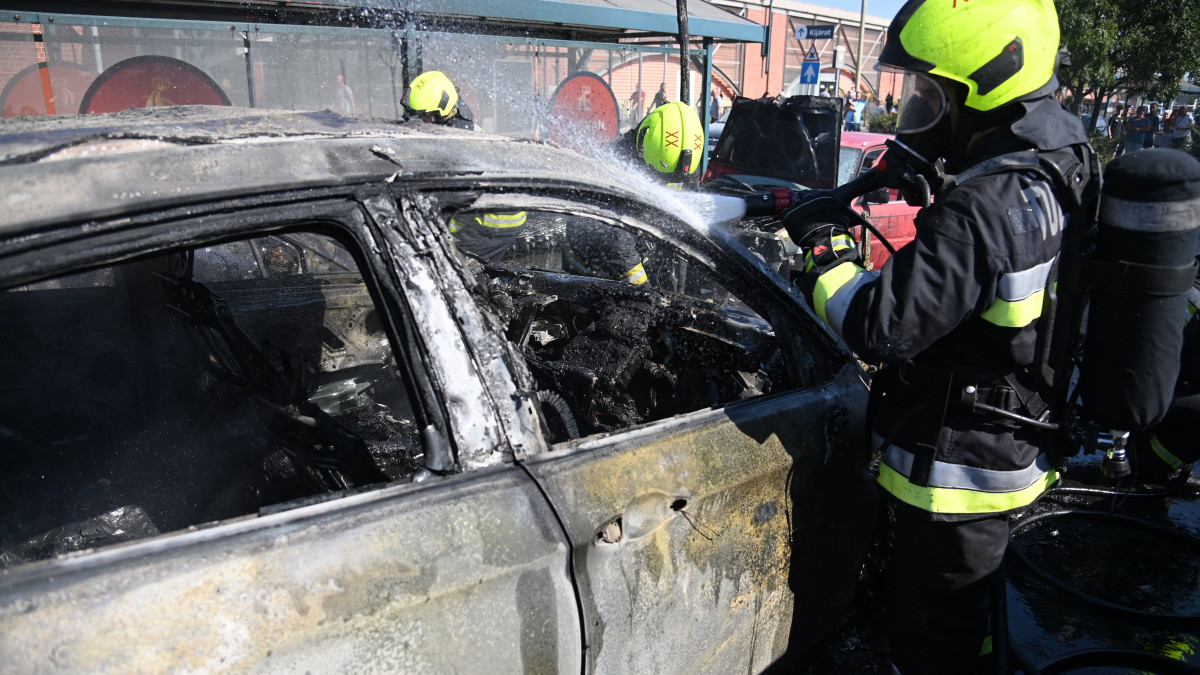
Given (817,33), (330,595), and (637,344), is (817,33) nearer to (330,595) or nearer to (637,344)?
(637,344)

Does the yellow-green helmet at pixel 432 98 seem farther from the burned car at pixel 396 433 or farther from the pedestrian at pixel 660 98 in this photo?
the pedestrian at pixel 660 98

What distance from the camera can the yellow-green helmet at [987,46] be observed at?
1851mm

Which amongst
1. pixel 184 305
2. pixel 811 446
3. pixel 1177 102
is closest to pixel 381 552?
pixel 811 446

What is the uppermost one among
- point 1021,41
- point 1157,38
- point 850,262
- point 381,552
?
point 1157,38

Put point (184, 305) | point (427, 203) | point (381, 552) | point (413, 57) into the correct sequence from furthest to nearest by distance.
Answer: point (413, 57), point (184, 305), point (427, 203), point (381, 552)

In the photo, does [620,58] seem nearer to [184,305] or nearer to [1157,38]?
[184,305]

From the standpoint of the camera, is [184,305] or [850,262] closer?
[850,262]

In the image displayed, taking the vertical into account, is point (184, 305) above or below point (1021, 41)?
below

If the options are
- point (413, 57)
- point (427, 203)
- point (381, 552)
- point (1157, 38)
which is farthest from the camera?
point (1157, 38)

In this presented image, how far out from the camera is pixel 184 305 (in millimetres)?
2404

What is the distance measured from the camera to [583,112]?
34.5ft

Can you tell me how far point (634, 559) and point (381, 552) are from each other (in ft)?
1.71

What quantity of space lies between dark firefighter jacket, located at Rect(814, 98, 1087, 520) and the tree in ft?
57.2

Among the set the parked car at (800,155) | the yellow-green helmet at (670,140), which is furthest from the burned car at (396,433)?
the parked car at (800,155)
